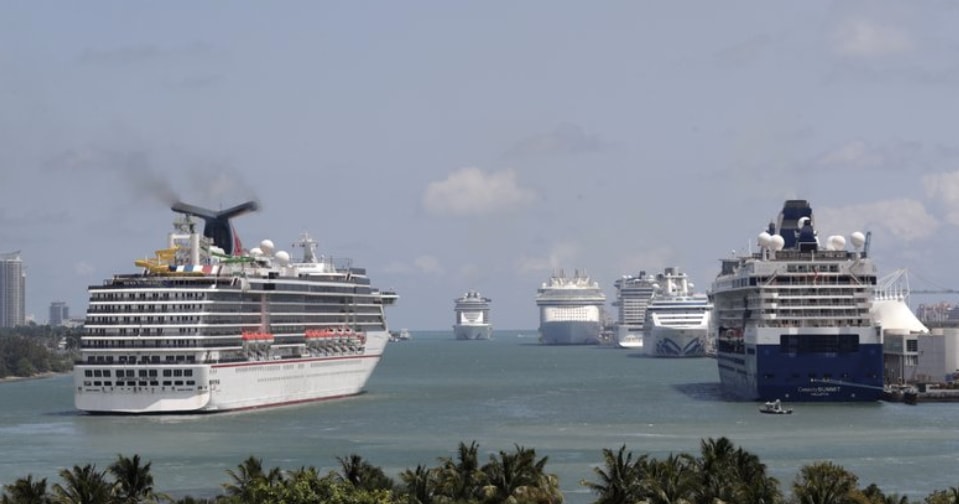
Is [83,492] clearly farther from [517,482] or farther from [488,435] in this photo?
[488,435]

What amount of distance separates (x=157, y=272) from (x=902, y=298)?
7835 cm

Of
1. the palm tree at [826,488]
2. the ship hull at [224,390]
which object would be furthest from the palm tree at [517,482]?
the ship hull at [224,390]

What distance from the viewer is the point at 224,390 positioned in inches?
4530

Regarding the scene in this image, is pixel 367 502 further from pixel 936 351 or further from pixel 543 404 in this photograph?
pixel 936 351

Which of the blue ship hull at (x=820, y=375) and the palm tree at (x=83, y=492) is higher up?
the blue ship hull at (x=820, y=375)

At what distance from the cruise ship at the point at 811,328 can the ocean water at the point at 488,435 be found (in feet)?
6.27

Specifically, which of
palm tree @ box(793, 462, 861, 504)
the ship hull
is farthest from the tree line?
the ship hull

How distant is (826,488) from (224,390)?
253 feet

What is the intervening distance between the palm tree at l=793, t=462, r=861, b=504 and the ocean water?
25.9m

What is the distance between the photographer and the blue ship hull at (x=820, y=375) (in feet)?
402

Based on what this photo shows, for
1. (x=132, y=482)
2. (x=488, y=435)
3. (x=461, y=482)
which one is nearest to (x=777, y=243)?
(x=488, y=435)

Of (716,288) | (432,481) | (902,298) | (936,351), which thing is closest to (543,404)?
(716,288)

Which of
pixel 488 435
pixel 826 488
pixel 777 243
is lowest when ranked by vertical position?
pixel 488 435

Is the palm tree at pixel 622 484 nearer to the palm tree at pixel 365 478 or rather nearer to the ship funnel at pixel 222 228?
the palm tree at pixel 365 478
